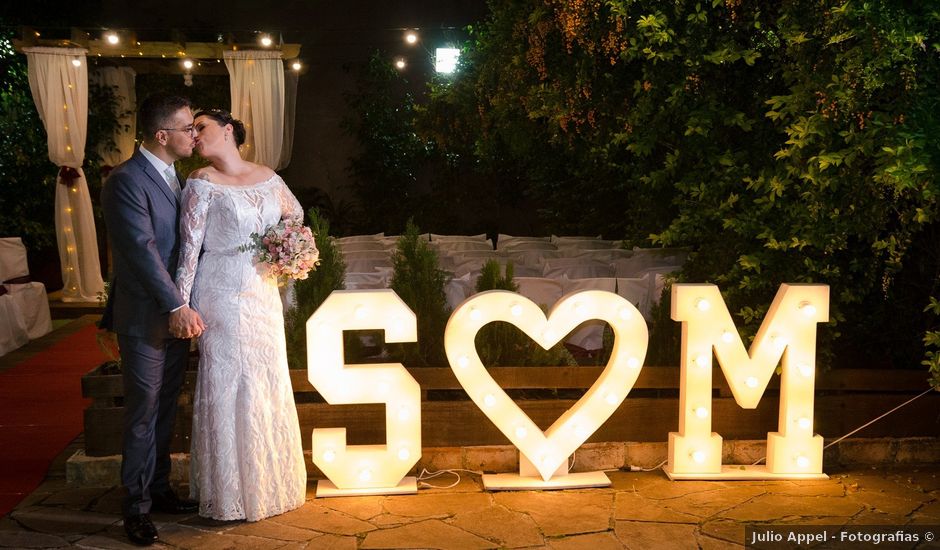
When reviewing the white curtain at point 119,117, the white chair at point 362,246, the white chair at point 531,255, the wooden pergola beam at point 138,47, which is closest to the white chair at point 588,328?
the white chair at point 531,255

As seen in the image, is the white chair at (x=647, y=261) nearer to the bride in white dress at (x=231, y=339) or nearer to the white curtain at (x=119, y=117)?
the bride in white dress at (x=231, y=339)

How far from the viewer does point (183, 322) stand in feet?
12.5

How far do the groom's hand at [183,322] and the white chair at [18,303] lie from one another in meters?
5.34

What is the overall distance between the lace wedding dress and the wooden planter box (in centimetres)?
70

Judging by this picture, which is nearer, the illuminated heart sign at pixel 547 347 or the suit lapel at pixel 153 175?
the suit lapel at pixel 153 175

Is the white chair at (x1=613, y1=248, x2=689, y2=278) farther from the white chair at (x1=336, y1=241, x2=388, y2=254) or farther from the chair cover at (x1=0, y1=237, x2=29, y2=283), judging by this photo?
the chair cover at (x1=0, y1=237, x2=29, y2=283)

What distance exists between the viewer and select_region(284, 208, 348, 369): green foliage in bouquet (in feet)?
16.8

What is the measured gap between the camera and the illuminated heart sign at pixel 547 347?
446 centimetres

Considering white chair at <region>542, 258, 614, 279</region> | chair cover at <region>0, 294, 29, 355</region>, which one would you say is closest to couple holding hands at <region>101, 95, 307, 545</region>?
white chair at <region>542, 258, 614, 279</region>

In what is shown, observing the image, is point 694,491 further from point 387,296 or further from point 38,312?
point 38,312

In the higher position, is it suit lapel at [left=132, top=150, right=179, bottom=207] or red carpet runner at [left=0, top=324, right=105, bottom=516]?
suit lapel at [left=132, top=150, right=179, bottom=207]

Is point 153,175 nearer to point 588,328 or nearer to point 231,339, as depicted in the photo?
point 231,339

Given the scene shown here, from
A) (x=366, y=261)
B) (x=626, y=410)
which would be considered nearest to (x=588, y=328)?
(x=626, y=410)

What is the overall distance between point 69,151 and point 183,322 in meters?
8.96
